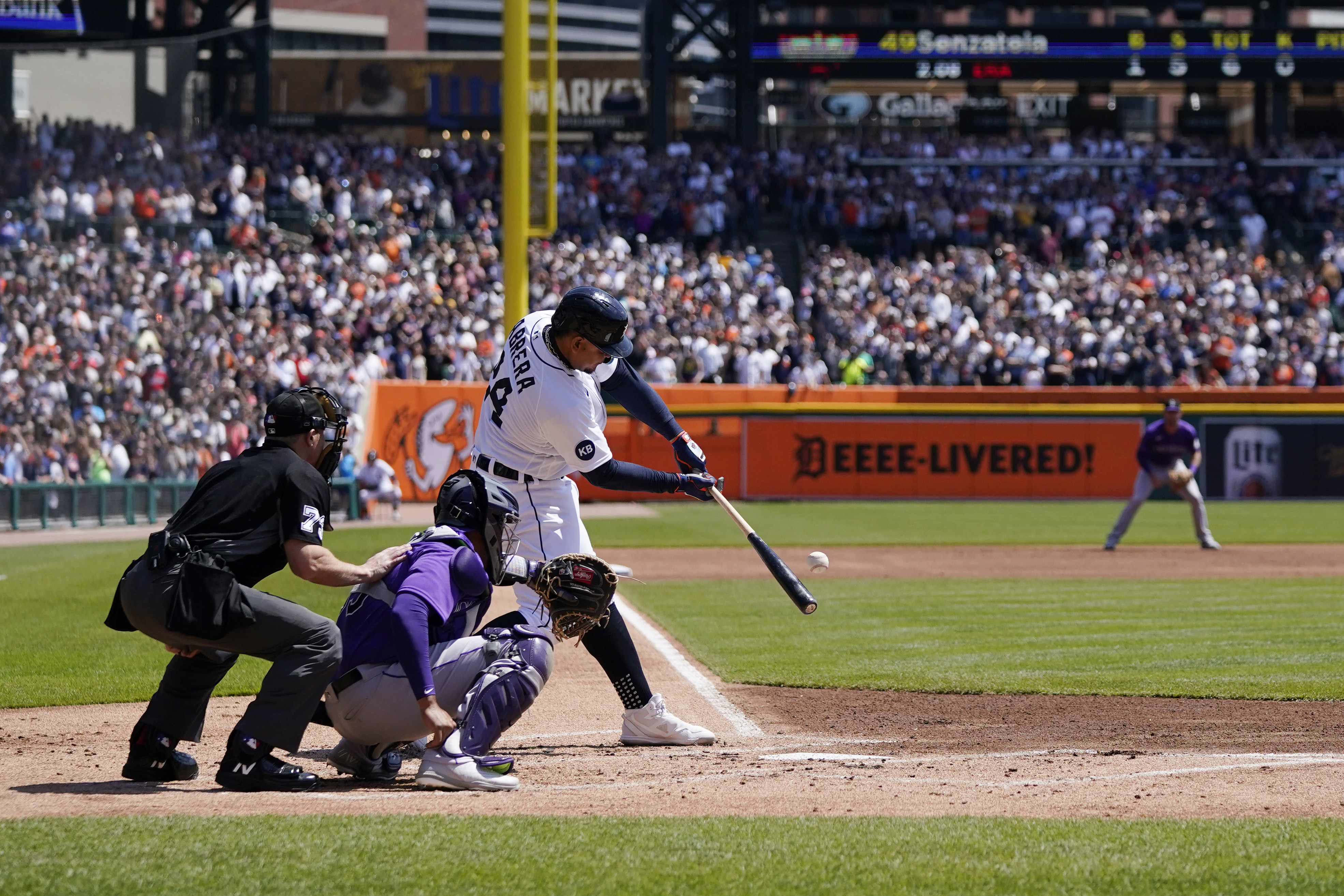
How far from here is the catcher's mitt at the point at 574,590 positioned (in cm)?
575

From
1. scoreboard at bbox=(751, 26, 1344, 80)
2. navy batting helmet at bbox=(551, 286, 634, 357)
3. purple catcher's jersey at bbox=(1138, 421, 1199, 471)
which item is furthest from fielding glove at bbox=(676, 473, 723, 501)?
scoreboard at bbox=(751, 26, 1344, 80)

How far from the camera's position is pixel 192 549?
5.40m

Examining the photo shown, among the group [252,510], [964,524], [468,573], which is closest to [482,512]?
[468,573]

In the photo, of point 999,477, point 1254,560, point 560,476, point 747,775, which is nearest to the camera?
point 747,775

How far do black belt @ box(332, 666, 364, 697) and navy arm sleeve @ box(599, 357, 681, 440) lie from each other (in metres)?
1.67

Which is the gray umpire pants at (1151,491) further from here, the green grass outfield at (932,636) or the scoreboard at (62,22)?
the scoreboard at (62,22)

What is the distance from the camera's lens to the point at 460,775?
558cm

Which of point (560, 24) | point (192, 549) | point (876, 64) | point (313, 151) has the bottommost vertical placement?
point (192, 549)

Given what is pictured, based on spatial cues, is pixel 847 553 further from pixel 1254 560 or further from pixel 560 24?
pixel 560 24

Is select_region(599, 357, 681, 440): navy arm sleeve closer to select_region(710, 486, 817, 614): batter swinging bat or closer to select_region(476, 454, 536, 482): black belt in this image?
select_region(710, 486, 817, 614): batter swinging bat

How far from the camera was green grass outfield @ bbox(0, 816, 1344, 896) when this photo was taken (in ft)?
13.6

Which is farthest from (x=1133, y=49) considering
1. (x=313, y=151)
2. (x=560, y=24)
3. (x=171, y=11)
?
(x=560, y=24)

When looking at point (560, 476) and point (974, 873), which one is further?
point (560, 476)

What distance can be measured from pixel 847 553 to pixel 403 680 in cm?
1323
